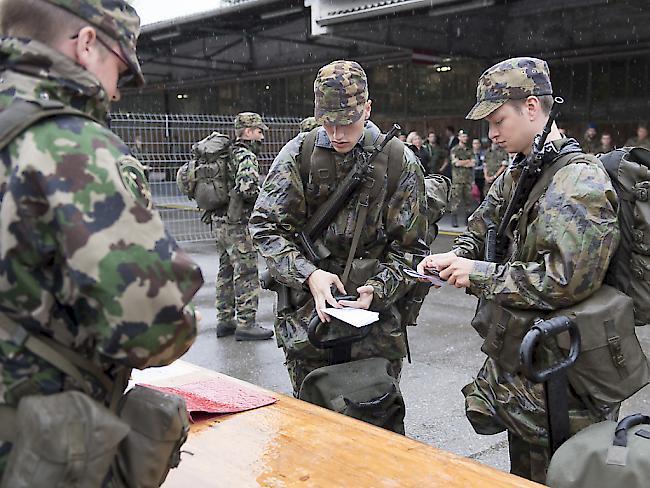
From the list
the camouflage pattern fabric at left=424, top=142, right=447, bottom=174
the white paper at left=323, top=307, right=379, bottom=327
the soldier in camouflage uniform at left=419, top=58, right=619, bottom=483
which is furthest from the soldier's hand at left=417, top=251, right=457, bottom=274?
the camouflage pattern fabric at left=424, top=142, right=447, bottom=174

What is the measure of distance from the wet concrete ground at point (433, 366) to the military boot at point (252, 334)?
61mm

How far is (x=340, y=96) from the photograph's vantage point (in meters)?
2.81

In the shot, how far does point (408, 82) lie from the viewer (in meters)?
16.3

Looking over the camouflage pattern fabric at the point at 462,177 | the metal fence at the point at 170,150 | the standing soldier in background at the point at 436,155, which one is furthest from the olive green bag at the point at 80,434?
the standing soldier in background at the point at 436,155

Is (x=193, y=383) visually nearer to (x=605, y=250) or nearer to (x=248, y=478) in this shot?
(x=248, y=478)

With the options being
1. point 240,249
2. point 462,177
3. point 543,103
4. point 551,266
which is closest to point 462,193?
point 462,177

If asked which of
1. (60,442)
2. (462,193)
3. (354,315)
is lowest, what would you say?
(462,193)

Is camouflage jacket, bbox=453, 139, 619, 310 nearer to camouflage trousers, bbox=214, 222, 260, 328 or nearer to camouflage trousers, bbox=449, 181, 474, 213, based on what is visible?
camouflage trousers, bbox=214, 222, 260, 328

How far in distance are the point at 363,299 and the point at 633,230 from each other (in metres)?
1.09

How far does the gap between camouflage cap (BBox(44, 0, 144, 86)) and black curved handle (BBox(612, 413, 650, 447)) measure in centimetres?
158

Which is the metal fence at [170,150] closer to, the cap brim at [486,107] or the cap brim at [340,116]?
the cap brim at [340,116]

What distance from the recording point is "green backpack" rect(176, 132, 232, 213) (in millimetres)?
6371

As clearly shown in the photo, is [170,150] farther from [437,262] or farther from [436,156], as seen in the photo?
[437,262]

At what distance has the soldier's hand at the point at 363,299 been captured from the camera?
9.22ft
